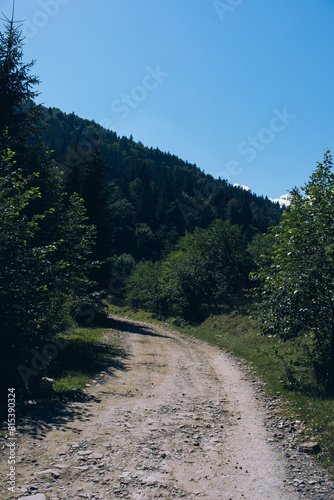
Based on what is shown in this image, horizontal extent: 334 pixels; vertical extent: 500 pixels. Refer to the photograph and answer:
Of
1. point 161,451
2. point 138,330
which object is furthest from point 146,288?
point 161,451

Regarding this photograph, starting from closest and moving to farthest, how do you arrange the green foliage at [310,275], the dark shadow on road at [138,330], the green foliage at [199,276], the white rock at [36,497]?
the white rock at [36,497], the green foliage at [310,275], the dark shadow on road at [138,330], the green foliage at [199,276]

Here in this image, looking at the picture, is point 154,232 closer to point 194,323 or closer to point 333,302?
point 194,323

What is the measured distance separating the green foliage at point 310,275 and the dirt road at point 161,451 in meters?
2.84

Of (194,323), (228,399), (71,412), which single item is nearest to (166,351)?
(228,399)

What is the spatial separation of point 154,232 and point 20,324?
125 m

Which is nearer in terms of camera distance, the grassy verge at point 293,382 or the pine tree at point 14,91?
the grassy verge at point 293,382

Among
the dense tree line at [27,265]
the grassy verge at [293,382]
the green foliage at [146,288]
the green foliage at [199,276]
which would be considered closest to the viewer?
the grassy verge at [293,382]

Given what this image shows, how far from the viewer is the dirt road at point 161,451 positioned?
16.2 ft

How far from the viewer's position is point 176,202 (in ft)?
460

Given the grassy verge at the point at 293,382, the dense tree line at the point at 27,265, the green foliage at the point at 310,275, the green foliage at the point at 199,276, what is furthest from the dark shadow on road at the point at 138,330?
the green foliage at the point at 310,275

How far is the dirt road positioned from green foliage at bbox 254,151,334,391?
2837 mm

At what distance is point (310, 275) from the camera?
10.3m

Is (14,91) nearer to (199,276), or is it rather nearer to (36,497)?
(36,497)

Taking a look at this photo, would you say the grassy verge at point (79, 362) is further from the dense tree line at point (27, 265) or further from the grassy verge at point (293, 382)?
the grassy verge at point (293, 382)
